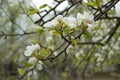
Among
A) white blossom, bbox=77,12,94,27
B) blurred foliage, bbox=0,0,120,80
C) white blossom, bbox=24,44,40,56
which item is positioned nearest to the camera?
white blossom, bbox=77,12,94,27

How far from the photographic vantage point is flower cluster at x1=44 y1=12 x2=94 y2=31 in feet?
3.75

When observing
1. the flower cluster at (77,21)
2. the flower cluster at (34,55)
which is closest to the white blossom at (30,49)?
the flower cluster at (34,55)

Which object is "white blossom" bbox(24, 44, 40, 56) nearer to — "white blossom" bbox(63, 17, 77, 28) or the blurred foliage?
the blurred foliage

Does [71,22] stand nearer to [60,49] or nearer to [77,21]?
[77,21]

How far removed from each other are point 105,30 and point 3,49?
2.98 metres

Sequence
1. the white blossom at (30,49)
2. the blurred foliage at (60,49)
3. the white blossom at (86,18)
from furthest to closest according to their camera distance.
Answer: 1. the blurred foliage at (60,49)
2. the white blossom at (30,49)
3. the white blossom at (86,18)

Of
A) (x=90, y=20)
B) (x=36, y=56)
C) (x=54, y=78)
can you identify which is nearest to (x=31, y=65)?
(x=36, y=56)

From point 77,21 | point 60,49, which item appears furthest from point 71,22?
point 60,49

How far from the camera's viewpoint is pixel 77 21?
116 cm

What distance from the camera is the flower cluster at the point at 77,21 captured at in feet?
3.75

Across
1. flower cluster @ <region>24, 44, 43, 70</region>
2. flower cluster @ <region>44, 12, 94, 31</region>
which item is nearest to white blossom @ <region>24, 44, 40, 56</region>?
flower cluster @ <region>24, 44, 43, 70</region>

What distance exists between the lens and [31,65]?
4.38 feet

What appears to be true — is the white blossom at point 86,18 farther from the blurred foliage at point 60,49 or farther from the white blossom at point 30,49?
the white blossom at point 30,49

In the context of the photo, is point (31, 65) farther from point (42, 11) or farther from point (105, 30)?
point (105, 30)
